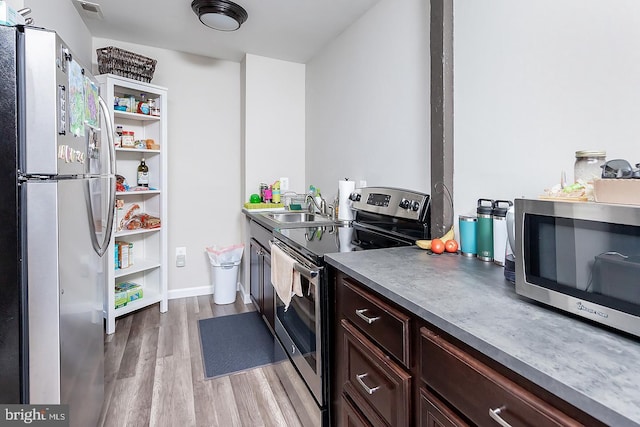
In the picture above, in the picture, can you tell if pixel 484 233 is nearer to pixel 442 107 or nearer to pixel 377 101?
pixel 442 107

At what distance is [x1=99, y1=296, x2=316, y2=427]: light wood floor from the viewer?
1.67 metres

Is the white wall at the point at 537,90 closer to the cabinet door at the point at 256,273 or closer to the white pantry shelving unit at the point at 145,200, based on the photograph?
the cabinet door at the point at 256,273

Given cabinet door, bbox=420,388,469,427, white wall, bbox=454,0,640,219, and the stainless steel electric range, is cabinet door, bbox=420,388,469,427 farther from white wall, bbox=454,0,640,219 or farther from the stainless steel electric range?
white wall, bbox=454,0,640,219

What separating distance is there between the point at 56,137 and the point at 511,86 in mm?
1641

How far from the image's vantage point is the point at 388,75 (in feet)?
6.81

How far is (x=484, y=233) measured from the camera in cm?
131

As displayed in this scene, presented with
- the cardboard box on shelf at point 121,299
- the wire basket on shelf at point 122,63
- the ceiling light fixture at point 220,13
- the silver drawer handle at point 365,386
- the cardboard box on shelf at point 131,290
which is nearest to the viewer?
the silver drawer handle at point 365,386

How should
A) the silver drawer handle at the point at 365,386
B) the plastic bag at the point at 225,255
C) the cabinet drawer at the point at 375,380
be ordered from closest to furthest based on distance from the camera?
the cabinet drawer at the point at 375,380 → the silver drawer handle at the point at 365,386 → the plastic bag at the point at 225,255

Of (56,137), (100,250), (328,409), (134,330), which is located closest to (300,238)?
(328,409)

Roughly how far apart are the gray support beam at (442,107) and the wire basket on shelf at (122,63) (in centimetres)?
230

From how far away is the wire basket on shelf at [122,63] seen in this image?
101 inches

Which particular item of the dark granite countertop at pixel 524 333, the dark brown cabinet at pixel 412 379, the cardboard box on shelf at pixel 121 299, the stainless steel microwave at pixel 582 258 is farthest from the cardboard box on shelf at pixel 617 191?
the cardboard box on shelf at pixel 121 299

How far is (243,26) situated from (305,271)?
212 cm

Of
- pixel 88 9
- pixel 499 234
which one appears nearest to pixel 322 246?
pixel 499 234
